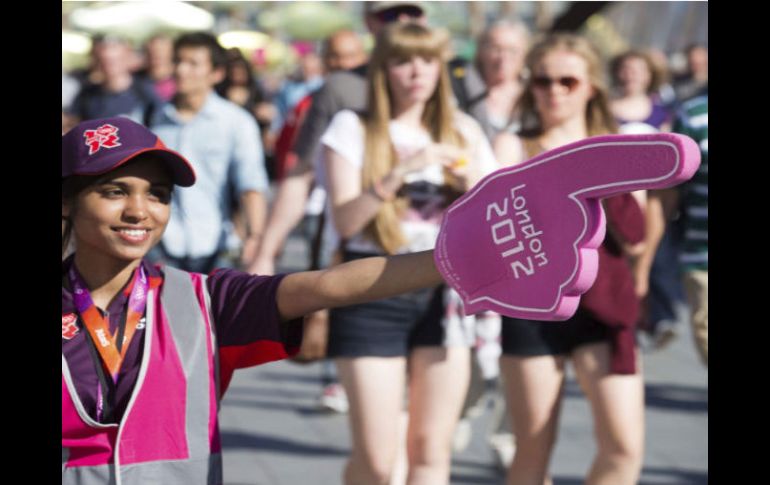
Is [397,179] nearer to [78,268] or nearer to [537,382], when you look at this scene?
[537,382]

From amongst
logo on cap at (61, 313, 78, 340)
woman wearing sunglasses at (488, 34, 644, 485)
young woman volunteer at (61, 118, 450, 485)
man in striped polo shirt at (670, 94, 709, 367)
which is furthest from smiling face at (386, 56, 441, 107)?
logo on cap at (61, 313, 78, 340)

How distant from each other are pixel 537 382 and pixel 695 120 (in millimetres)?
1430

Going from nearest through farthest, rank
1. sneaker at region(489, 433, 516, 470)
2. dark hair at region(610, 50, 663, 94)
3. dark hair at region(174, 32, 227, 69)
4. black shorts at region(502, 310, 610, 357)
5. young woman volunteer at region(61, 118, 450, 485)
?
young woman volunteer at region(61, 118, 450, 485) < black shorts at region(502, 310, 610, 357) < sneaker at region(489, 433, 516, 470) < dark hair at region(174, 32, 227, 69) < dark hair at region(610, 50, 663, 94)

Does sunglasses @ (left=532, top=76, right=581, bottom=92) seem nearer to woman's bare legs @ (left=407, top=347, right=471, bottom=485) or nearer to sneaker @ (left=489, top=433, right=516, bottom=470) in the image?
woman's bare legs @ (left=407, top=347, right=471, bottom=485)

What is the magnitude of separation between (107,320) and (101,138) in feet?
1.21

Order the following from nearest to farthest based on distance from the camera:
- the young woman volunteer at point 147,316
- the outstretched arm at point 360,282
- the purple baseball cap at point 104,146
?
1. the outstretched arm at point 360,282
2. the young woman volunteer at point 147,316
3. the purple baseball cap at point 104,146

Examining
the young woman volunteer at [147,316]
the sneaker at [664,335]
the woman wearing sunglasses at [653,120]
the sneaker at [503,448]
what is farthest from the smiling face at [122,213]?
the sneaker at [664,335]

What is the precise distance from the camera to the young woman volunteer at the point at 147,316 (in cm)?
266

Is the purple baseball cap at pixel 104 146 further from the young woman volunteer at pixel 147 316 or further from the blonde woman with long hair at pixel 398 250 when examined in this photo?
the blonde woman with long hair at pixel 398 250

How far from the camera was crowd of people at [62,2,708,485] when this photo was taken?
2729 mm

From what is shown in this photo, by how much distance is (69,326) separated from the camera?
2.77 metres

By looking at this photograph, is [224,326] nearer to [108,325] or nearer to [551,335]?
[108,325]

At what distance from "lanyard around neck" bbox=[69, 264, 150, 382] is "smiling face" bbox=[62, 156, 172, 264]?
7 cm

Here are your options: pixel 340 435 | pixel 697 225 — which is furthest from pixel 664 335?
pixel 697 225
